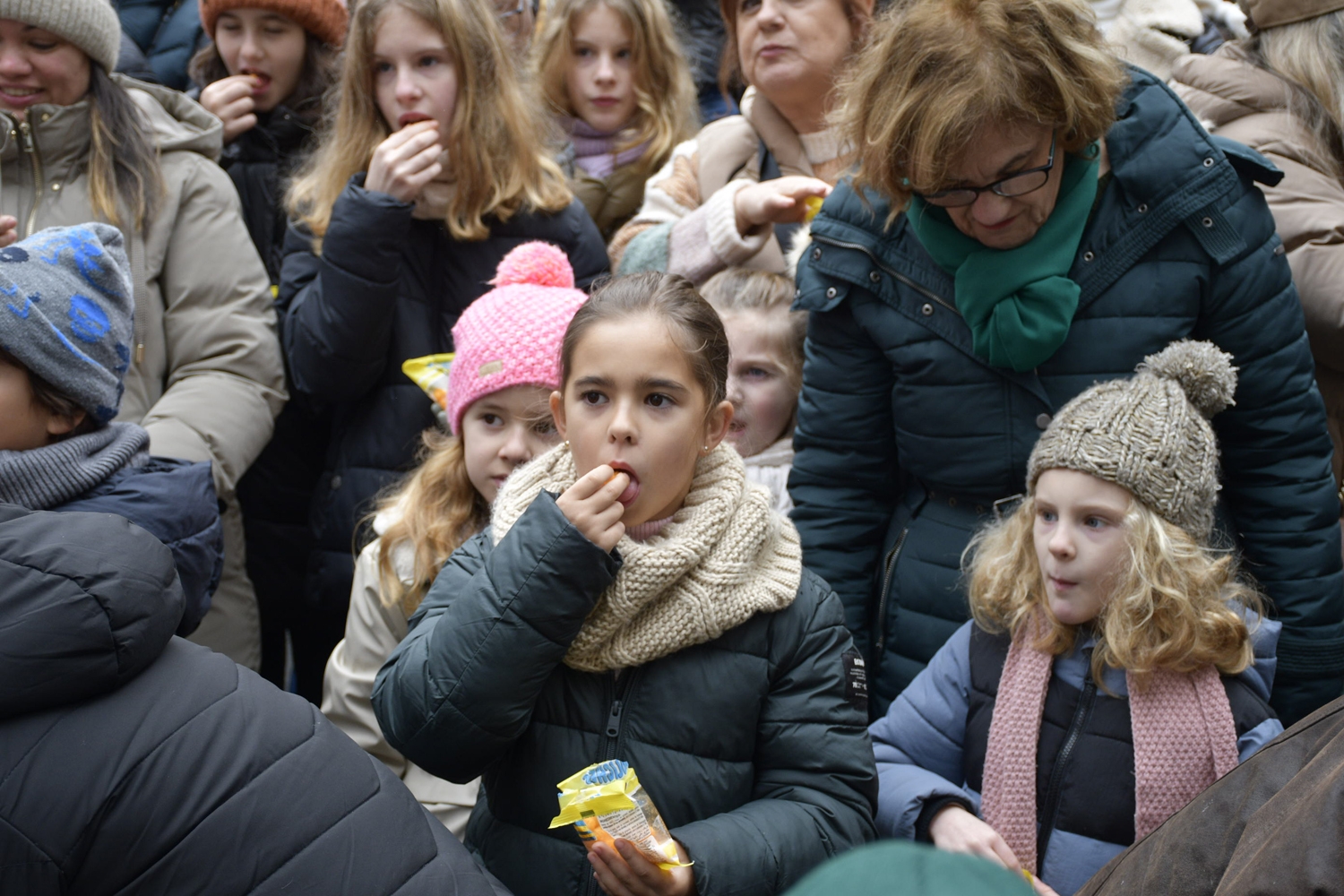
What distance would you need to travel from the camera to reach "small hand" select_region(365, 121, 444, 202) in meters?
3.29

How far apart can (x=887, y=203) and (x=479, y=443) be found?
3.49 feet

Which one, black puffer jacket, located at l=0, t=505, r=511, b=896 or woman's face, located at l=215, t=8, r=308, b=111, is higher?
woman's face, located at l=215, t=8, r=308, b=111

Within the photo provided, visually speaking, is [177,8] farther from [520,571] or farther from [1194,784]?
[1194,784]

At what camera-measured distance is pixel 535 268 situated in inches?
121

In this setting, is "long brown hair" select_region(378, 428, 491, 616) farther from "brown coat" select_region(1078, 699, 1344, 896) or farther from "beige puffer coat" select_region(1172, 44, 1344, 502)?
"beige puffer coat" select_region(1172, 44, 1344, 502)

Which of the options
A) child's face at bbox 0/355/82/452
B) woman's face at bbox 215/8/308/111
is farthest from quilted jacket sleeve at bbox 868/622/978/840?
woman's face at bbox 215/8/308/111

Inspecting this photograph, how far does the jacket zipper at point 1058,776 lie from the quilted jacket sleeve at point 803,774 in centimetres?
44

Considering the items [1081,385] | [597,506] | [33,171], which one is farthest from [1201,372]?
[33,171]

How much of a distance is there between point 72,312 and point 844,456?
1.66 meters

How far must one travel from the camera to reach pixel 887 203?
2.75 meters

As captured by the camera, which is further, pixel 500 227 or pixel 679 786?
pixel 500 227

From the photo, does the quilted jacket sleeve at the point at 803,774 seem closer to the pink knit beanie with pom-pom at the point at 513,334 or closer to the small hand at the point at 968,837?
the small hand at the point at 968,837

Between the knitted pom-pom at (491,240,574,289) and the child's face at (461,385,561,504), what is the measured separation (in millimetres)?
360

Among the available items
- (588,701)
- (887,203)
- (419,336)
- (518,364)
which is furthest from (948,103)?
(419,336)
